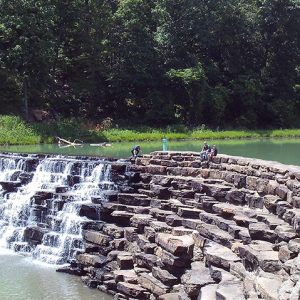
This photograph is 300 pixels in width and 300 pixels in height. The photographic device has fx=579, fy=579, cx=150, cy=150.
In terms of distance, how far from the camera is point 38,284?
48.1 feet

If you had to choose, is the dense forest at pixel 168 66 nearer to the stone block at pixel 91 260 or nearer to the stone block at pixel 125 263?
the stone block at pixel 91 260

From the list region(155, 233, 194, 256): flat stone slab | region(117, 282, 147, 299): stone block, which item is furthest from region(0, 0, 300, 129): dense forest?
region(117, 282, 147, 299): stone block

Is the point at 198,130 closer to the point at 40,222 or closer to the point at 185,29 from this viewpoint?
the point at 185,29

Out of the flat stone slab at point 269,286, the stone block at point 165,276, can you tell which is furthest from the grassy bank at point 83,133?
the flat stone slab at point 269,286

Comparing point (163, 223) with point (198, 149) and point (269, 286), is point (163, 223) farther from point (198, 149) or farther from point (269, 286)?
point (198, 149)

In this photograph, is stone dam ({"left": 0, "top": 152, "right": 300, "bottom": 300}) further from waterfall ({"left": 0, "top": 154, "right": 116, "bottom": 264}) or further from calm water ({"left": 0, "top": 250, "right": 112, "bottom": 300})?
calm water ({"left": 0, "top": 250, "right": 112, "bottom": 300})

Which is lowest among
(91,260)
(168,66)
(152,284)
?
(91,260)

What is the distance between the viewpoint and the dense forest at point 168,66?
43.4m

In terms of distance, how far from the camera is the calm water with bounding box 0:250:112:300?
13788 millimetres

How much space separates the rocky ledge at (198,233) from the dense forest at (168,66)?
23.7 m

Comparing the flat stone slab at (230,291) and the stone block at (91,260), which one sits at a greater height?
the flat stone slab at (230,291)

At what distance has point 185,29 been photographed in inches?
1811

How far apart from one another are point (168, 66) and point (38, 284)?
3343cm

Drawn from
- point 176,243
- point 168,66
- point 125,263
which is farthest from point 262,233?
point 168,66
